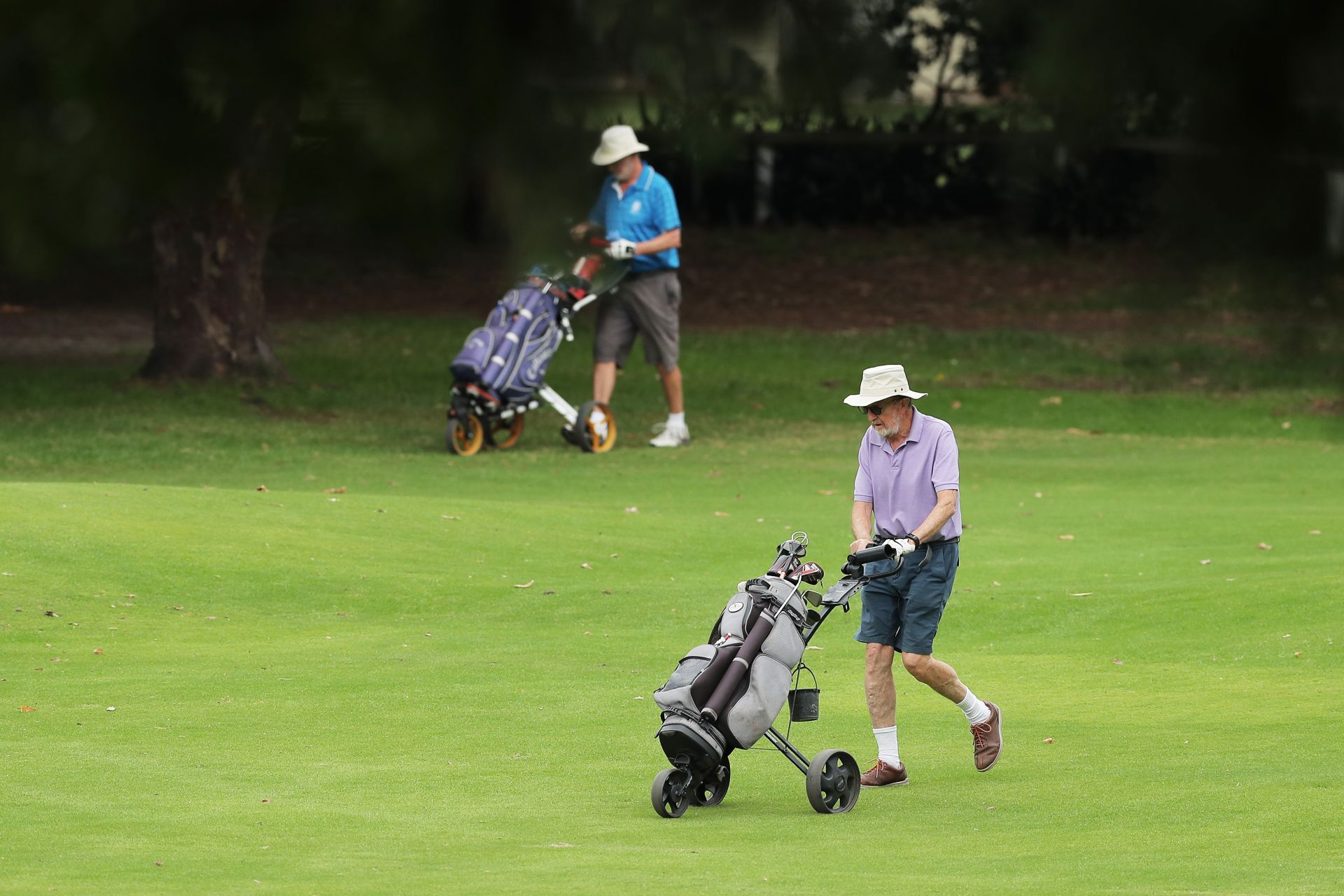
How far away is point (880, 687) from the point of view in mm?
6559

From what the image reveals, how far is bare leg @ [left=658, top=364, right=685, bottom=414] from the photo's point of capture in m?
14.6

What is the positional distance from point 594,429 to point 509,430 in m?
1.06

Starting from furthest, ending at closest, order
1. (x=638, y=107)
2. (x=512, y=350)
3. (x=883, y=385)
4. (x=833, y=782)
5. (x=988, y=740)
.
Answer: (x=512, y=350)
(x=988, y=740)
(x=883, y=385)
(x=833, y=782)
(x=638, y=107)

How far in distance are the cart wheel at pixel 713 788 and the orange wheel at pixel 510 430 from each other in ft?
28.4

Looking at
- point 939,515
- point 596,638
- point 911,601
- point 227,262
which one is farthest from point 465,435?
point 939,515

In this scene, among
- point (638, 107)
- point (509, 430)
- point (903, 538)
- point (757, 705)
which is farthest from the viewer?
point (509, 430)

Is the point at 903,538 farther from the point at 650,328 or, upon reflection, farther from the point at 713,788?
the point at 650,328

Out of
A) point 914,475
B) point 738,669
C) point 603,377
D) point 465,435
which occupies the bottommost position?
point 465,435

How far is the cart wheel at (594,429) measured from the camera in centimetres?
1491

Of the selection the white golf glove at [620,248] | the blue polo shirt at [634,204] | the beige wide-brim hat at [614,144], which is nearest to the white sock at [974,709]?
the white golf glove at [620,248]

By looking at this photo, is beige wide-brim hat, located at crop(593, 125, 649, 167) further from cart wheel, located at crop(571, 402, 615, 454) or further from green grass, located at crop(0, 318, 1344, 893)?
cart wheel, located at crop(571, 402, 615, 454)

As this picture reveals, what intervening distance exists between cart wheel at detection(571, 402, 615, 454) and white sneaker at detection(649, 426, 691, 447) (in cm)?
44

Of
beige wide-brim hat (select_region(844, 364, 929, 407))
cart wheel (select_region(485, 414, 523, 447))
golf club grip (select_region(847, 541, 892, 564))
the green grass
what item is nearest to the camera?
the green grass

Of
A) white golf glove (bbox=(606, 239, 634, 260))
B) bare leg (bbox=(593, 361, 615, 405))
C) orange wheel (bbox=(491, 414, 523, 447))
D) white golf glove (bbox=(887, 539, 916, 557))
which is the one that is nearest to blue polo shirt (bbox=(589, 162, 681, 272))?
white golf glove (bbox=(606, 239, 634, 260))
